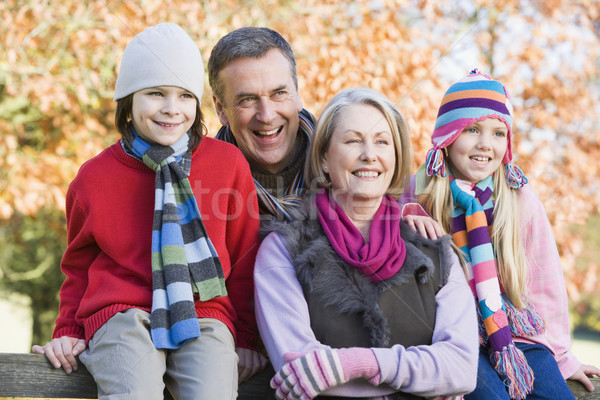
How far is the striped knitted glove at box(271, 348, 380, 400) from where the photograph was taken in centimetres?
197

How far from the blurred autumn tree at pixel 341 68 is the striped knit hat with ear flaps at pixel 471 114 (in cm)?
164

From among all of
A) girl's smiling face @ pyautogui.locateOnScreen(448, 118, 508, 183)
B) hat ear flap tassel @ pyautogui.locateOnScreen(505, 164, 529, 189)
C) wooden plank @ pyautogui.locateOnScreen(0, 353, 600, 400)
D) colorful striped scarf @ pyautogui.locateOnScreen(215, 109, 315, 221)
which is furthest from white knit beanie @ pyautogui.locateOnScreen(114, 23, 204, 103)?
hat ear flap tassel @ pyautogui.locateOnScreen(505, 164, 529, 189)

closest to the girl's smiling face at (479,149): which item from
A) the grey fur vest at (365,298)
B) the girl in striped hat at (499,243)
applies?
the girl in striped hat at (499,243)

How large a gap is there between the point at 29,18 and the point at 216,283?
402 centimetres

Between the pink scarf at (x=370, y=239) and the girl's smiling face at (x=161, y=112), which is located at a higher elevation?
the girl's smiling face at (x=161, y=112)

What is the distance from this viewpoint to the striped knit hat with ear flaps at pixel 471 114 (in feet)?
8.86

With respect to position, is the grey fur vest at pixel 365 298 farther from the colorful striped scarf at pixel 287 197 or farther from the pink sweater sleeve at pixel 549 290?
the pink sweater sleeve at pixel 549 290

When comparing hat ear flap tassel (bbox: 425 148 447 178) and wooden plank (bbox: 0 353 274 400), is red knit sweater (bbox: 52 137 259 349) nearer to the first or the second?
wooden plank (bbox: 0 353 274 400)

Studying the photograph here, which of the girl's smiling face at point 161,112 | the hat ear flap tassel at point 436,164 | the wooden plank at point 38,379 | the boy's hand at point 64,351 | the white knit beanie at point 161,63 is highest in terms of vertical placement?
the white knit beanie at point 161,63

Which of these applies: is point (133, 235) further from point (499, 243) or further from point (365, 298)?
point (499, 243)

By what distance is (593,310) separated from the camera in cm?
1650

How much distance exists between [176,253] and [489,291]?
120 centimetres

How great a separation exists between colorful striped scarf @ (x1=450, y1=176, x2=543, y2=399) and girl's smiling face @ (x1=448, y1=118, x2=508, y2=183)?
6cm

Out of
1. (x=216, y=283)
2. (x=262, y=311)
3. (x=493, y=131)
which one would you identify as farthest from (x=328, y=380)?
(x=493, y=131)
